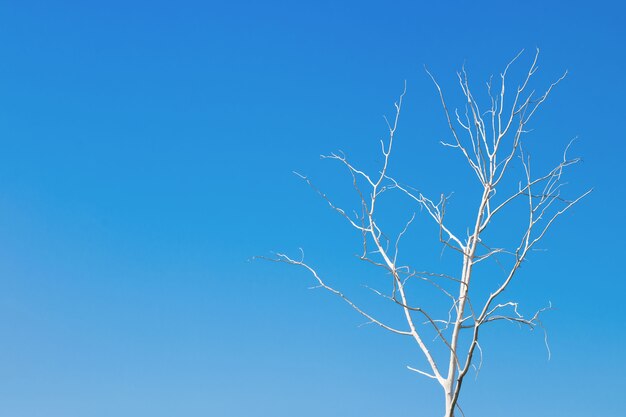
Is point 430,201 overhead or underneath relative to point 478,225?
overhead

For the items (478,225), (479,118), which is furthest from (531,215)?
(479,118)

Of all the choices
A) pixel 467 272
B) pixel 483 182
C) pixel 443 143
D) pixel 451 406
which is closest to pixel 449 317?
pixel 467 272

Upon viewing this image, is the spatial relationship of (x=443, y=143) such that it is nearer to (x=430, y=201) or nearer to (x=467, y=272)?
(x=430, y=201)

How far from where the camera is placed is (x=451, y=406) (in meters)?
3.87

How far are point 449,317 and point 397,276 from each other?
377mm

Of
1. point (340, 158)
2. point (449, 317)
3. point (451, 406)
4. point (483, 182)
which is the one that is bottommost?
point (451, 406)

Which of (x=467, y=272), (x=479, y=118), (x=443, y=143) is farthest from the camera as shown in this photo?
(x=443, y=143)

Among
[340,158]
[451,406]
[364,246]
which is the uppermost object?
[340,158]

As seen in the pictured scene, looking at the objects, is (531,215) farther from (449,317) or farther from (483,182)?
(449,317)

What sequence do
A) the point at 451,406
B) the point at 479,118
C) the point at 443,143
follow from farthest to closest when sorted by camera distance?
the point at 443,143 < the point at 479,118 < the point at 451,406

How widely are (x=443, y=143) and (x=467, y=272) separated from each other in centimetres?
102

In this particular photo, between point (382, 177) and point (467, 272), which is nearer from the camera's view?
point (467, 272)

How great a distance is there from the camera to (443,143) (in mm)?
4797

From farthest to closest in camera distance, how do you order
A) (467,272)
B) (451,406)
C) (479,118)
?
(479,118) → (467,272) → (451,406)
